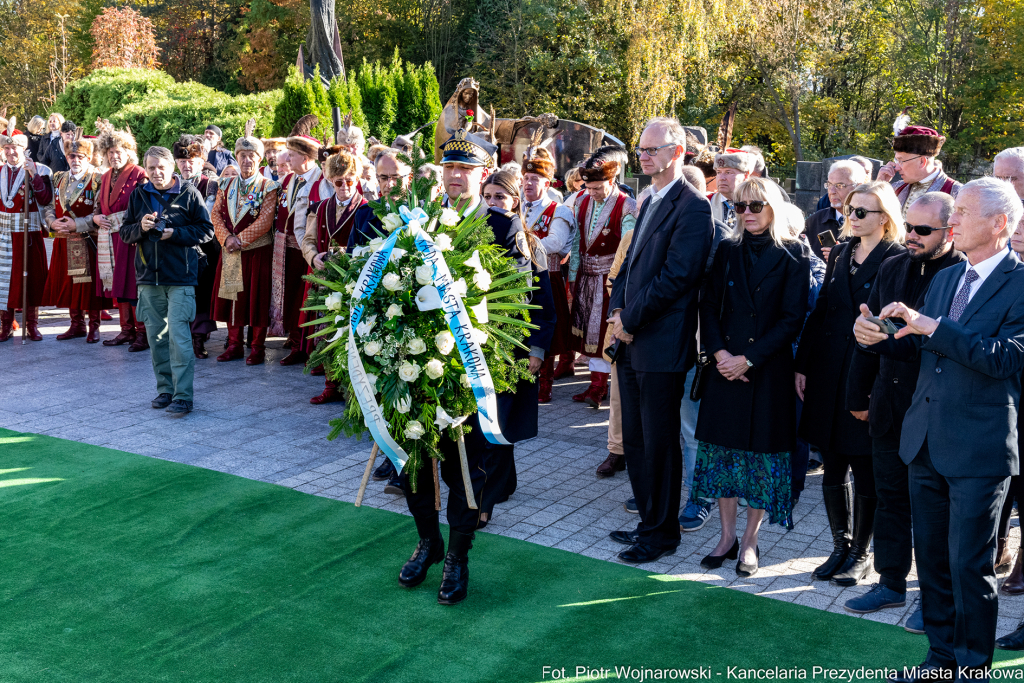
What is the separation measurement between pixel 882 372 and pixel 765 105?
27.0 metres

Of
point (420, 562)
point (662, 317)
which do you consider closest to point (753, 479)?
point (662, 317)

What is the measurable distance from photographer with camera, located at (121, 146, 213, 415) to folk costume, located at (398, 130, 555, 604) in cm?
360

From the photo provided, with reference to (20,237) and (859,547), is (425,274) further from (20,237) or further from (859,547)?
(20,237)

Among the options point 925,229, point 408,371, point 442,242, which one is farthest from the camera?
point 442,242

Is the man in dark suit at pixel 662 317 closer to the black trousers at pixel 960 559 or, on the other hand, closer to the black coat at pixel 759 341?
the black coat at pixel 759 341

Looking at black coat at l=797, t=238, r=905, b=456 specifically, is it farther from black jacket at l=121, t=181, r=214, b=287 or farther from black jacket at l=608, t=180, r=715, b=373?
black jacket at l=121, t=181, r=214, b=287

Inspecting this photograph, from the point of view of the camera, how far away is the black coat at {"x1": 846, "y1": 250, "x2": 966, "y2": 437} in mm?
4188

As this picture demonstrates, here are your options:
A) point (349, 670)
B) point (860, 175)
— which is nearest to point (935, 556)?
point (349, 670)

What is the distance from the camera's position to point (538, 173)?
7.71m

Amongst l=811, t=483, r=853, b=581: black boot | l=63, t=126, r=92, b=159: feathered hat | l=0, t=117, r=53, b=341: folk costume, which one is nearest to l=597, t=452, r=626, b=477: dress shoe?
l=811, t=483, r=853, b=581: black boot

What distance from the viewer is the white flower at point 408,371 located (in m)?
4.21

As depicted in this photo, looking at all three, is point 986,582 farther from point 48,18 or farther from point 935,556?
point 48,18

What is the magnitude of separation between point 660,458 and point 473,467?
3.54ft

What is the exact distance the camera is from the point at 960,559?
371 cm
